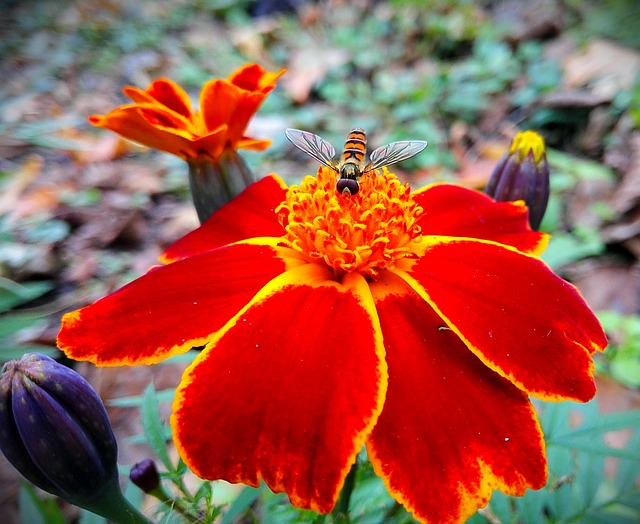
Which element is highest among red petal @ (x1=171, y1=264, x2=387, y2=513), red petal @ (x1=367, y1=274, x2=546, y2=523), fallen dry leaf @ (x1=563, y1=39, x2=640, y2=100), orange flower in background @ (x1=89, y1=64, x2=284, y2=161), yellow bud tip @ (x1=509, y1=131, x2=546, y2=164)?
orange flower in background @ (x1=89, y1=64, x2=284, y2=161)

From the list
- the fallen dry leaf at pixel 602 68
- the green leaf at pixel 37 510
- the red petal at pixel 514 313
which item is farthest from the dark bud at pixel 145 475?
the fallen dry leaf at pixel 602 68

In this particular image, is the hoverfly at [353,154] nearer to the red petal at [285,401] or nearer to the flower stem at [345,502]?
the red petal at [285,401]

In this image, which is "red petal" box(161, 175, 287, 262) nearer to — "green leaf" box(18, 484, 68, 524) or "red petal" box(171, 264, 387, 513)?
"red petal" box(171, 264, 387, 513)

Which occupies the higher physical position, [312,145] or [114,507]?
[312,145]

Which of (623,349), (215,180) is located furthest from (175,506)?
(623,349)

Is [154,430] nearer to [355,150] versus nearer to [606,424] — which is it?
[355,150]

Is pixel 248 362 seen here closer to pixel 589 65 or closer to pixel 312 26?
pixel 589 65

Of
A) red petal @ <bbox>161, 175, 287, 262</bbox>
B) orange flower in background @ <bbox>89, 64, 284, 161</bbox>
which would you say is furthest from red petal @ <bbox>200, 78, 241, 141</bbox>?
red petal @ <bbox>161, 175, 287, 262</bbox>

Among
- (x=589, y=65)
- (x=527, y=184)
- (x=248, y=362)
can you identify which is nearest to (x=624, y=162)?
(x=589, y=65)
